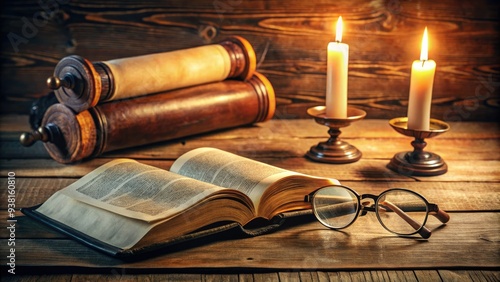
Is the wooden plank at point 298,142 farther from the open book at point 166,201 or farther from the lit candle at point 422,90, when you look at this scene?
the open book at point 166,201

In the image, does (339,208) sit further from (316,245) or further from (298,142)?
(298,142)

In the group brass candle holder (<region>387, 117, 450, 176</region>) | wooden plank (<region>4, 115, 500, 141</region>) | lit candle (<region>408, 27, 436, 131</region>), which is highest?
lit candle (<region>408, 27, 436, 131</region>)

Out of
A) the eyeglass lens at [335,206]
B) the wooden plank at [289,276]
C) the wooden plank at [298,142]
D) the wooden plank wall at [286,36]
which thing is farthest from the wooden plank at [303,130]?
the wooden plank at [289,276]

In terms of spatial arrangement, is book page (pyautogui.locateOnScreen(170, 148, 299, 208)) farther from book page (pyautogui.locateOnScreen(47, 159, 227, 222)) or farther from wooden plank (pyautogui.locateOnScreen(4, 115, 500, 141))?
wooden plank (pyautogui.locateOnScreen(4, 115, 500, 141))

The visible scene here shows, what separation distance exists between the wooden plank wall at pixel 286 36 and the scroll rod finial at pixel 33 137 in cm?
67

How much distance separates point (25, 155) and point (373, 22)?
4.28 feet

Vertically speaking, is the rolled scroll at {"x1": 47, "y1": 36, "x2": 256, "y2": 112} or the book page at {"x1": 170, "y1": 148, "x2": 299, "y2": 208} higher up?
the rolled scroll at {"x1": 47, "y1": 36, "x2": 256, "y2": 112}

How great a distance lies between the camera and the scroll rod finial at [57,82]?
5.98ft

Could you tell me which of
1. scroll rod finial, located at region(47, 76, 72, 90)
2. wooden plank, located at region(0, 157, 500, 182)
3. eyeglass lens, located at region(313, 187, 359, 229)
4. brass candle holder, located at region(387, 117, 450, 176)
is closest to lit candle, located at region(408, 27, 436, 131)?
brass candle holder, located at region(387, 117, 450, 176)

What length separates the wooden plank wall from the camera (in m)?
2.48

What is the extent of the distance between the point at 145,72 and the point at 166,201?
76 cm

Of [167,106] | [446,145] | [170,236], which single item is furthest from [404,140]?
[170,236]

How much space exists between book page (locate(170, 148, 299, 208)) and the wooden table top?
0.11 metres

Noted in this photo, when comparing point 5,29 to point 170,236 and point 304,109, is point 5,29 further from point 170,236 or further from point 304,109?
point 170,236
